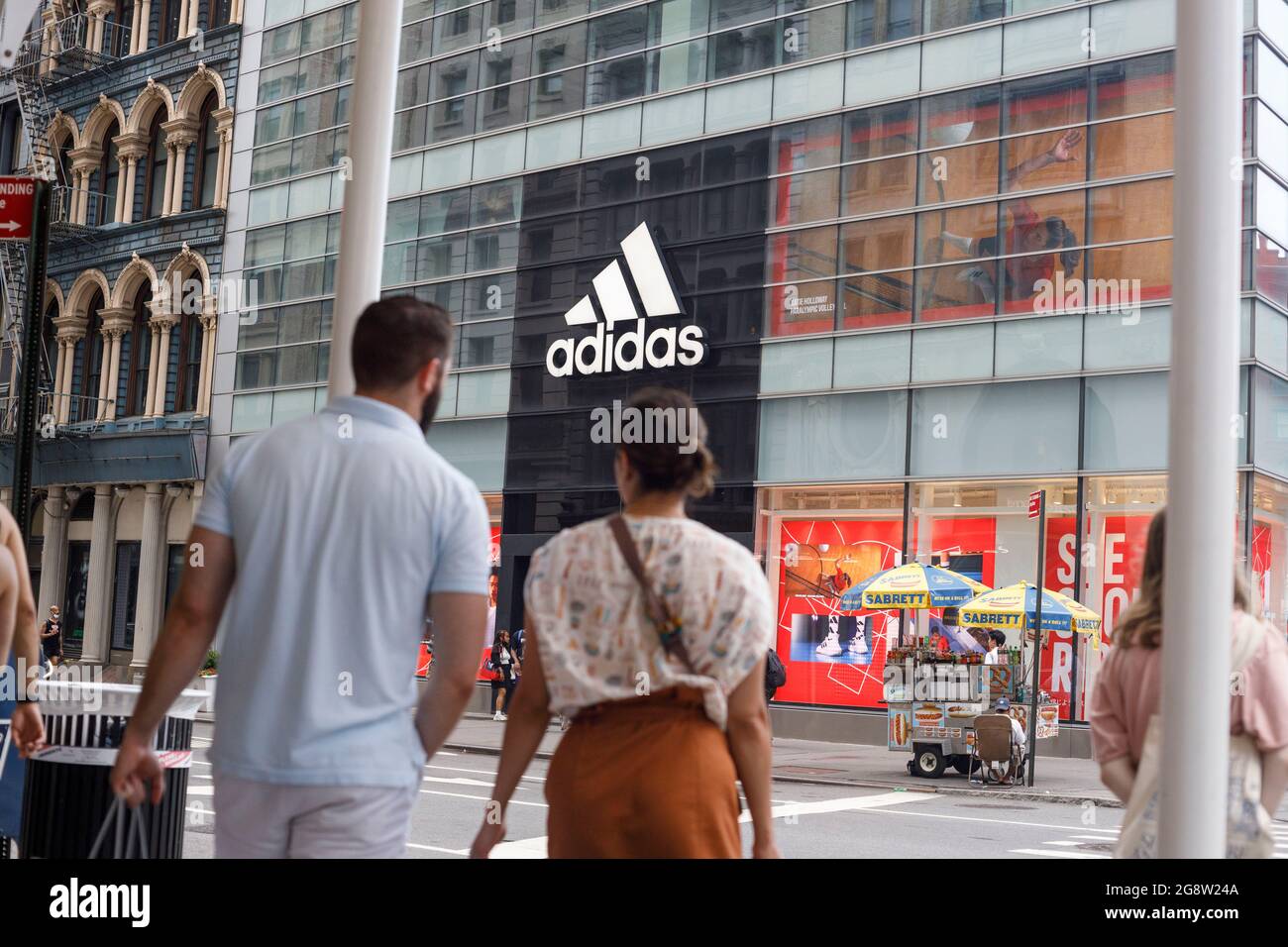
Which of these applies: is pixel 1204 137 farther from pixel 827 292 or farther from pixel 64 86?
pixel 64 86

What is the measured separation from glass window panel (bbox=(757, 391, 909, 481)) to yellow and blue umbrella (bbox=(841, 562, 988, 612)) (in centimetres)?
418

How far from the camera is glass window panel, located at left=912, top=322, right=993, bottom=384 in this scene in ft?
77.6

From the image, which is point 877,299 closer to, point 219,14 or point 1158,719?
point 1158,719

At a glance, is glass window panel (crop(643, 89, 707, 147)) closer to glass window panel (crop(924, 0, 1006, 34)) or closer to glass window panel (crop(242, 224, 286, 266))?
glass window panel (crop(924, 0, 1006, 34))

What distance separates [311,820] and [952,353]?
852 inches

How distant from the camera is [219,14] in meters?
38.8

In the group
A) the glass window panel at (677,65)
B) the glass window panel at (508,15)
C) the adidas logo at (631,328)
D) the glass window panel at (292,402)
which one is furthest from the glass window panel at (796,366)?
the glass window panel at (292,402)

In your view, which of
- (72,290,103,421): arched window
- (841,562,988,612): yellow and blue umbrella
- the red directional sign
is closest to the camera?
the red directional sign

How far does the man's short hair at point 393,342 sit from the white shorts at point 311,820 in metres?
0.97

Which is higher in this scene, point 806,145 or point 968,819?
point 806,145

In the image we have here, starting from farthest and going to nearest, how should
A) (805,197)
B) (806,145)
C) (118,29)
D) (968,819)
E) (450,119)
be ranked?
(118,29) → (450,119) → (806,145) → (805,197) → (968,819)

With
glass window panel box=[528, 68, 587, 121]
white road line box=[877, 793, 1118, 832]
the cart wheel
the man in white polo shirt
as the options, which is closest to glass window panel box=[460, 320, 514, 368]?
glass window panel box=[528, 68, 587, 121]

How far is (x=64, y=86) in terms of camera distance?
42594mm
